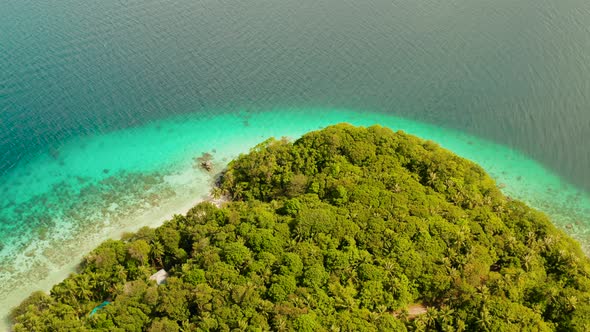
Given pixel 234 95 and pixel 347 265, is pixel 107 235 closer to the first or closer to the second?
pixel 347 265

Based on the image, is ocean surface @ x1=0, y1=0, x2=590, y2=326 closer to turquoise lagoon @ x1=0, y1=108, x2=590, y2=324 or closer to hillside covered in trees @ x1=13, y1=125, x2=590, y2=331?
turquoise lagoon @ x1=0, y1=108, x2=590, y2=324

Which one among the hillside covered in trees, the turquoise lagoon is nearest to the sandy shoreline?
the turquoise lagoon

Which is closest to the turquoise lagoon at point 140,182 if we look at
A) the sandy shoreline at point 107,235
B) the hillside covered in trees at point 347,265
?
the sandy shoreline at point 107,235

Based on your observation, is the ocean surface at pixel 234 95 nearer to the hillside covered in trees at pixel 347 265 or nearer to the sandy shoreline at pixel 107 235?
the sandy shoreline at pixel 107 235

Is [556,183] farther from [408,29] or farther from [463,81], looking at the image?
[408,29]

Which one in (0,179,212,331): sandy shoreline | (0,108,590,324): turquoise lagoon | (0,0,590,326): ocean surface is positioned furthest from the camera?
(0,0,590,326): ocean surface

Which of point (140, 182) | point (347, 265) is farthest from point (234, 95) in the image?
point (347, 265)

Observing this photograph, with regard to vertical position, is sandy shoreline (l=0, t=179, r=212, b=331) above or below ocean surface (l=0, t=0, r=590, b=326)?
below

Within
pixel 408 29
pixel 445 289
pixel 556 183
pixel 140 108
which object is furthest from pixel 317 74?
pixel 445 289
